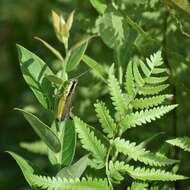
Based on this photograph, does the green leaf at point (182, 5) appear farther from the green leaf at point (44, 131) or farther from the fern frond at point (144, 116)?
the green leaf at point (44, 131)

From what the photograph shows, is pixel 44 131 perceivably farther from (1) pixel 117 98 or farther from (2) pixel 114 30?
(2) pixel 114 30

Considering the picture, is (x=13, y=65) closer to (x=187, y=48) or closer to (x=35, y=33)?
(x=35, y=33)

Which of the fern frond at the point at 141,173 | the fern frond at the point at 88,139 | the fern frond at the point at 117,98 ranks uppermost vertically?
the fern frond at the point at 117,98

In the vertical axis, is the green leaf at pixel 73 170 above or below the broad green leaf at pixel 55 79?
below

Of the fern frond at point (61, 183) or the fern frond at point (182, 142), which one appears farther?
the fern frond at point (182, 142)

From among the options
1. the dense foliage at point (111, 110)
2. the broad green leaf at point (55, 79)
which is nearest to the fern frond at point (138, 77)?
the dense foliage at point (111, 110)
